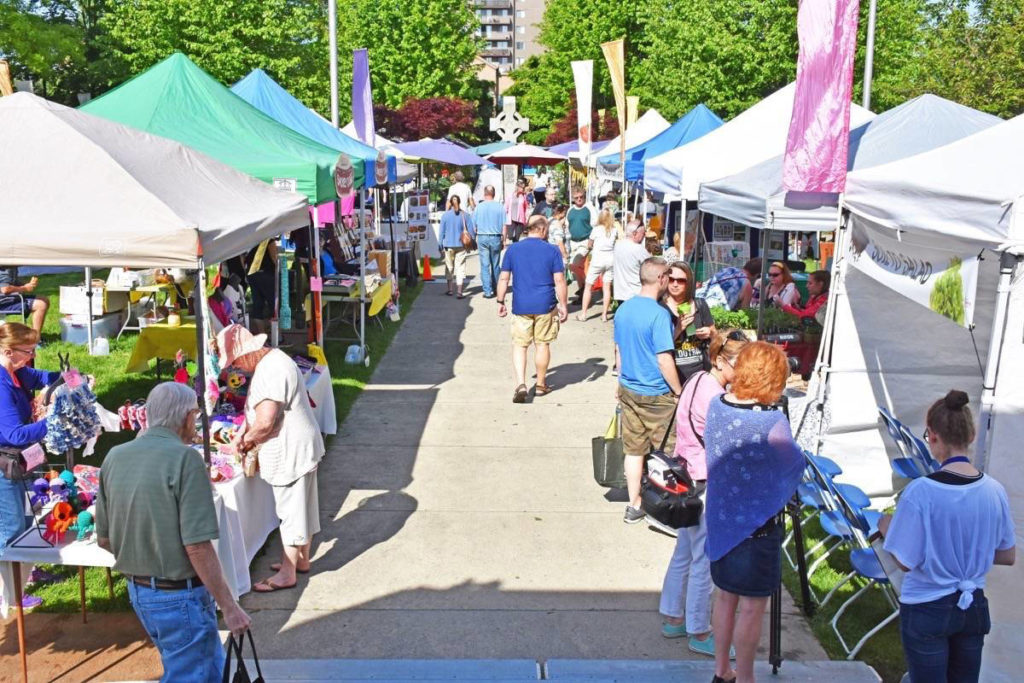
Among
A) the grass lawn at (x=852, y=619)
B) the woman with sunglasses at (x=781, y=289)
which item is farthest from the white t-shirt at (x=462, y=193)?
the grass lawn at (x=852, y=619)

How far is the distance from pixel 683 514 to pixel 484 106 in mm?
60566

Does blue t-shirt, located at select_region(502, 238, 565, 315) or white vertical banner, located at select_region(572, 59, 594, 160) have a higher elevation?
white vertical banner, located at select_region(572, 59, 594, 160)

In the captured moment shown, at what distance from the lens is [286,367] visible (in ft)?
16.8

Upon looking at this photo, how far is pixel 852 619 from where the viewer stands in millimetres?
5203

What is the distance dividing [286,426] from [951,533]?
3361mm

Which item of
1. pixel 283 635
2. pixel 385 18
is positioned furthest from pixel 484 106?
pixel 283 635

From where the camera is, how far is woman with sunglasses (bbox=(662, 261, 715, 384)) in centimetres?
630

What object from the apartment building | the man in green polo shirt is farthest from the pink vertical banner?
the apartment building

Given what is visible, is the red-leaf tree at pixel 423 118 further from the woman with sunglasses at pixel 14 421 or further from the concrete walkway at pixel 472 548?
the woman with sunglasses at pixel 14 421

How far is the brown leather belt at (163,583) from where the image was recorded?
3508 mm

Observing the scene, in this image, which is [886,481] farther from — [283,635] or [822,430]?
[283,635]

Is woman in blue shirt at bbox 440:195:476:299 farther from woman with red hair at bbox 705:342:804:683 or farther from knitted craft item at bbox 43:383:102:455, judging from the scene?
woman with red hair at bbox 705:342:804:683

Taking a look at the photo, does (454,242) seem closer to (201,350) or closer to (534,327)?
(534,327)

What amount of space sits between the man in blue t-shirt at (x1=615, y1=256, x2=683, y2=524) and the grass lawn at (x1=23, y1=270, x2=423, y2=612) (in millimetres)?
3216
